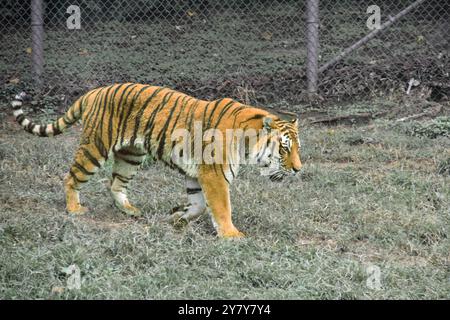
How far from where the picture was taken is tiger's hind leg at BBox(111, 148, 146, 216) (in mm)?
5863

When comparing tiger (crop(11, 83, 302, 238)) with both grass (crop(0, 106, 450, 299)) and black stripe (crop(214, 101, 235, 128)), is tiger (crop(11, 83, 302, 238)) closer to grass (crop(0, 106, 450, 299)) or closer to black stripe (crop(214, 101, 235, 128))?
black stripe (crop(214, 101, 235, 128))

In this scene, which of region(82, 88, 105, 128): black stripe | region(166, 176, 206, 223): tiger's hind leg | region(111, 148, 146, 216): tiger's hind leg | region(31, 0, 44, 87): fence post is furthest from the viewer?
region(31, 0, 44, 87): fence post

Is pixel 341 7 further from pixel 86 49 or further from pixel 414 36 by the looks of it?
pixel 86 49

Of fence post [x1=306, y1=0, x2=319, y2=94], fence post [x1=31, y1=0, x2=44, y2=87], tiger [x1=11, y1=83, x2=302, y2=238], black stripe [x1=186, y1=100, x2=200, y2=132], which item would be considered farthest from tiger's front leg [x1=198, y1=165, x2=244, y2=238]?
fence post [x1=31, y1=0, x2=44, y2=87]

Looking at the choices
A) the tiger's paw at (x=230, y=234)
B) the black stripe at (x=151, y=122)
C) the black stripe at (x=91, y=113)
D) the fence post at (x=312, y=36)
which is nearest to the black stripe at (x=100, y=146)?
the black stripe at (x=91, y=113)

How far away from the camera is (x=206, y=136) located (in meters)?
5.34

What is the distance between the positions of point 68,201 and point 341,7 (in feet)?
20.8

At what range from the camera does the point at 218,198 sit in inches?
205

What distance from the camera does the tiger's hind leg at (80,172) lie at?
571 cm

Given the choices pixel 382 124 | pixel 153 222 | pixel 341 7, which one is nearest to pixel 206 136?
pixel 153 222

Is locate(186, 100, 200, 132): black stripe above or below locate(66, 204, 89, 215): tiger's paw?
above

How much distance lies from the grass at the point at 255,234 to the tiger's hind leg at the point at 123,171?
123 mm

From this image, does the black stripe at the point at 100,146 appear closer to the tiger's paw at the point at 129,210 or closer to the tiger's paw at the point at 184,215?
the tiger's paw at the point at 129,210

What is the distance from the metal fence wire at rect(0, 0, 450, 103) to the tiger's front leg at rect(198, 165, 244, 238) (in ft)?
12.8
